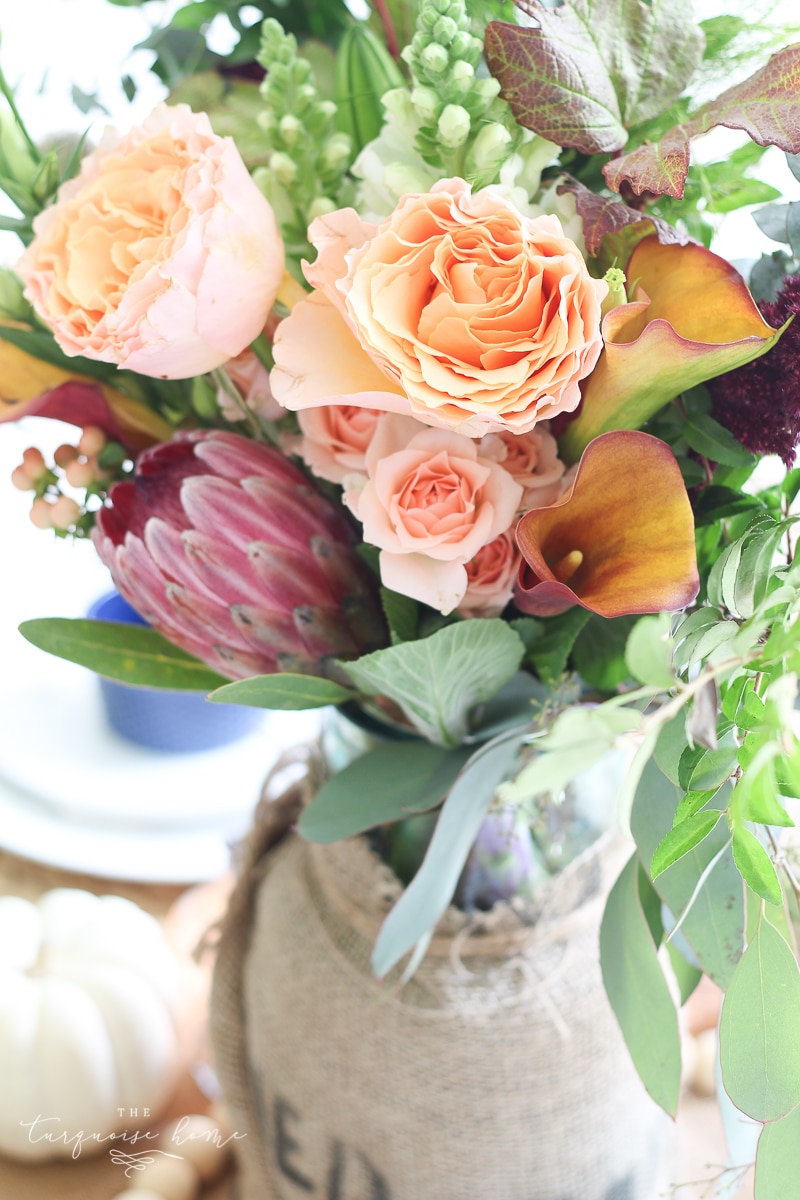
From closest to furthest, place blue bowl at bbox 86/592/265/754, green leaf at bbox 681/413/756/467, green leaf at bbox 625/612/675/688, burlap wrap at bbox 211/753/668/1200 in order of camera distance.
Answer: green leaf at bbox 625/612/675/688
green leaf at bbox 681/413/756/467
burlap wrap at bbox 211/753/668/1200
blue bowl at bbox 86/592/265/754

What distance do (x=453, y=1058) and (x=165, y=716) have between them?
0.99ft

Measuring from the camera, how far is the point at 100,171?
31cm

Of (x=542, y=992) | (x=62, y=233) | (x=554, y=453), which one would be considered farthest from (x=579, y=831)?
(x=62, y=233)

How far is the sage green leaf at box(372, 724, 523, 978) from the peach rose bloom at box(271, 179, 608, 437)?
14 centimetres

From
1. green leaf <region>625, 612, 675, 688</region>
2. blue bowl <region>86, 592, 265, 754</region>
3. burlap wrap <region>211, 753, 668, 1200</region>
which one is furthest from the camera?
blue bowl <region>86, 592, 265, 754</region>

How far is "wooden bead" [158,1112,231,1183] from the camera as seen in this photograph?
0.49 meters

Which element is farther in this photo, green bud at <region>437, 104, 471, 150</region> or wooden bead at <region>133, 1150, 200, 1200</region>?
wooden bead at <region>133, 1150, 200, 1200</region>

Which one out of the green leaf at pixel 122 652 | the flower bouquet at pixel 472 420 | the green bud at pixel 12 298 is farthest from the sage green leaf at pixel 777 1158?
the green bud at pixel 12 298

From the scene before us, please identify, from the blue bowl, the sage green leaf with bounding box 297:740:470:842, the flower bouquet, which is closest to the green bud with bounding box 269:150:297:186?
the flower bouquet

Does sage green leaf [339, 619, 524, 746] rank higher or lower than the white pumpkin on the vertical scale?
higher

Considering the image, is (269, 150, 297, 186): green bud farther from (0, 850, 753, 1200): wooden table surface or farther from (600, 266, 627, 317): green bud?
(0, 850, 753, 1200): wooden table surface

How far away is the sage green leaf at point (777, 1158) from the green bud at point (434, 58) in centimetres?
29

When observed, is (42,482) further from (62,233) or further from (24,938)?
(24,938)

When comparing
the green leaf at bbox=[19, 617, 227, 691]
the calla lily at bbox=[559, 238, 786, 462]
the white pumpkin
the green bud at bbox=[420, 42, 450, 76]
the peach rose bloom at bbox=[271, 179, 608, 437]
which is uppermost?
the green bud at bbox=[420, 42, 450, 76]
